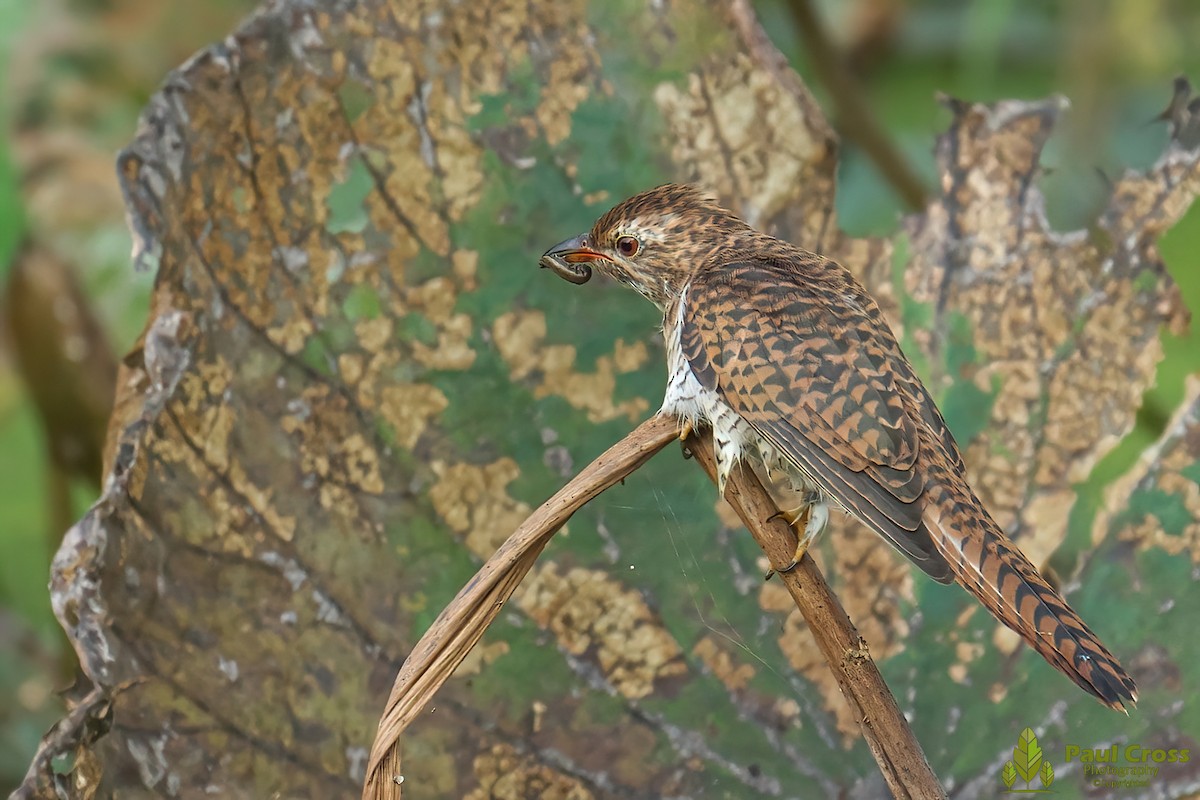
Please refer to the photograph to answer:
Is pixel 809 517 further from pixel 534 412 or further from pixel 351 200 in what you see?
pixel 351 200

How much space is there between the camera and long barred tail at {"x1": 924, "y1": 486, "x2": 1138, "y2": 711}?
4.49ft

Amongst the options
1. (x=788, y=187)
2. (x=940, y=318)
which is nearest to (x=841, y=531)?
(x=940, y=318)

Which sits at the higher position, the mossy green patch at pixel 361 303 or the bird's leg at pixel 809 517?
the mossy green patch at pixel 361 303

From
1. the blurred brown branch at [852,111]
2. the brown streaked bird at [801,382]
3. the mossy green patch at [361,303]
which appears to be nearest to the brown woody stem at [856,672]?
the brown streaked bird at [801,382]

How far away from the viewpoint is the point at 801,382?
1877mm

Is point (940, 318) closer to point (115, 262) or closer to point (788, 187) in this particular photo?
point (788, 187)

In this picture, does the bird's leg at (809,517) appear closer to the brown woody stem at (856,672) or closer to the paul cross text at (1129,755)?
the brown woody stem at (856,672)

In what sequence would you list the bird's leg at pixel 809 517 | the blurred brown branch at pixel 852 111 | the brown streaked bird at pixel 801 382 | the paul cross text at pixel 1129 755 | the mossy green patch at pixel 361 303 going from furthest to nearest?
1. the blurred brown branch at pixel 852 111
2. the mossy green patch at pixel 361 303
3. the paul cross text at pixel 1129 755
4. the bird's leg at pixel 809 517
5. the brown streaked bird at pixel 801 382

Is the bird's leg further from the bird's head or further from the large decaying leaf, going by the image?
the bird's head

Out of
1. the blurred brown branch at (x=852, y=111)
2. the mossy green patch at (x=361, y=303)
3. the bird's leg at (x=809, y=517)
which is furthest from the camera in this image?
the blurred brown branch at (x=852, y=111)

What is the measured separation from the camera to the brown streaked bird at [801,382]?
1696 mm

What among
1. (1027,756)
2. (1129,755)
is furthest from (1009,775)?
(1129,755)

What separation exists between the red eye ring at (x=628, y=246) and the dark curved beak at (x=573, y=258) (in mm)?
29

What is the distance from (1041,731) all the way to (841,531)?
0.44 metres
